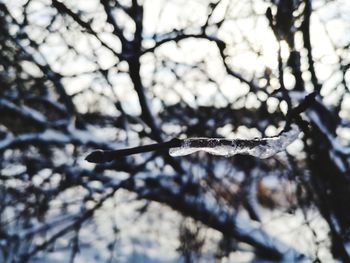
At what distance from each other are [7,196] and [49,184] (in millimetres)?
778

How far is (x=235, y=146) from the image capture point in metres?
1.78

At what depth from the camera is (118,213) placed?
656 centimetres

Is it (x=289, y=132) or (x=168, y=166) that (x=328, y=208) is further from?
(x=289, y=132)

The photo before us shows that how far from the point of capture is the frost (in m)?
1.61

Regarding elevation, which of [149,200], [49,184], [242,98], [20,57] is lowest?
[149,200]

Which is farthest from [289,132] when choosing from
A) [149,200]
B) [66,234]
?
[66,234]

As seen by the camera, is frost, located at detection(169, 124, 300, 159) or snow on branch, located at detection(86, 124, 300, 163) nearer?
snow on branch, located at detection(86, 124, 300, 163)

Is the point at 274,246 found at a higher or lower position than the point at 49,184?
lower

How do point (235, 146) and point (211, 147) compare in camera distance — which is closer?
point (211, 147)

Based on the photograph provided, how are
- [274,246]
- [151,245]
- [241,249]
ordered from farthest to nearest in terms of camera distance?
[151,245]
[241,249]
[274,246]

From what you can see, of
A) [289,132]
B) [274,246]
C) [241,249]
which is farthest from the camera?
[241,249]

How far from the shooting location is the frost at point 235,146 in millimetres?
1609

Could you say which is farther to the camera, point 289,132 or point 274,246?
point 274,246

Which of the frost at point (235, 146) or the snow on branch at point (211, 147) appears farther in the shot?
the frost at point (235, 146)
